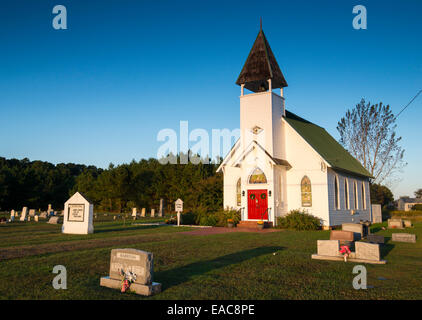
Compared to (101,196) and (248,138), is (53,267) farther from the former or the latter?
(101,196)

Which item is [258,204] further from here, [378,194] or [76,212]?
[378,194]

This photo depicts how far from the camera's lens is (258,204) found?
938 inches

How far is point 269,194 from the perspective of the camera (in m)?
22.9

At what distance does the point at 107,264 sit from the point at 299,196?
58.0 ft

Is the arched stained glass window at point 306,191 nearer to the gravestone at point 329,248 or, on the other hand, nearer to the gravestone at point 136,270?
the gravestone at point 329,248

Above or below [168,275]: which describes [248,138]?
above

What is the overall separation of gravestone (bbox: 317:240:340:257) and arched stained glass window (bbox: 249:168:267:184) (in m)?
13.3

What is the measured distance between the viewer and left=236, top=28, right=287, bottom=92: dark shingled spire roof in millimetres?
24734

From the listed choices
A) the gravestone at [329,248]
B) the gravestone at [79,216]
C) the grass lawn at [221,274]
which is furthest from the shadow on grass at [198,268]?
the gravestone at [79,216]

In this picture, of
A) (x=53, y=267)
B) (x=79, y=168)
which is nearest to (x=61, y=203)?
(x=79, y=168)

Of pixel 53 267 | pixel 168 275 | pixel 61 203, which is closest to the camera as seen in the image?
pixel 168 275

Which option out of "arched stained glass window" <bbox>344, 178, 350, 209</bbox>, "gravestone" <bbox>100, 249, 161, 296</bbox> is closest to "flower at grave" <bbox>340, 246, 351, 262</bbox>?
"gravestone" <bbox>100, 249, 161, 296</bbox>

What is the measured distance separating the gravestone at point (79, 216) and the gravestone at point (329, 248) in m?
13.6
